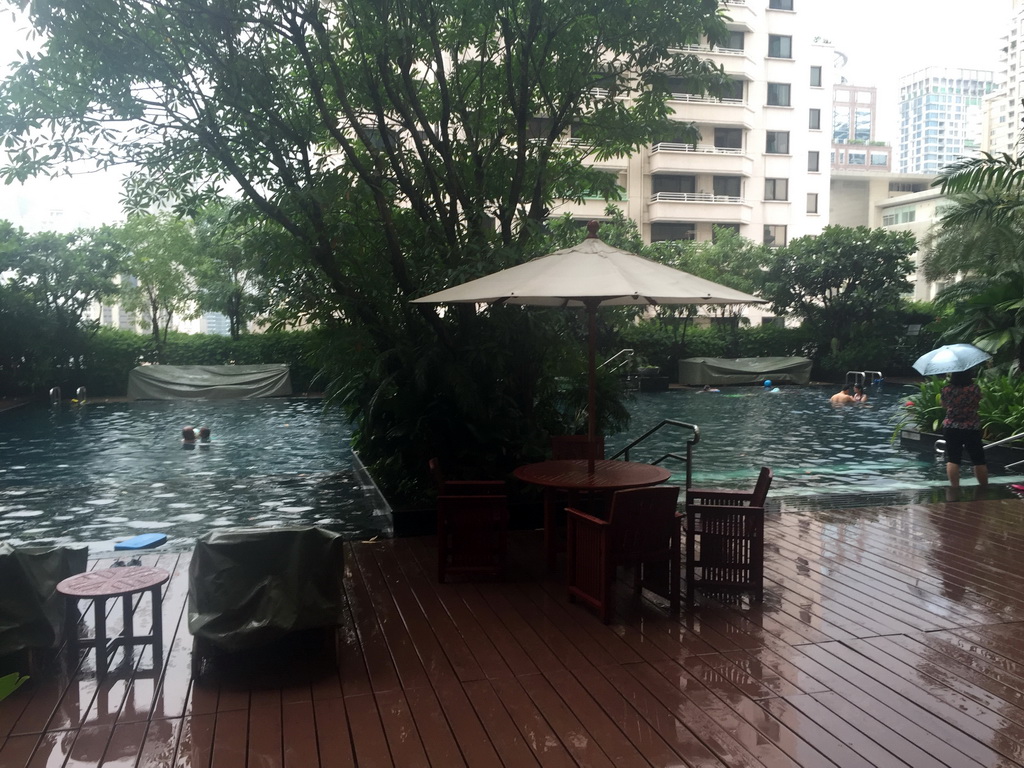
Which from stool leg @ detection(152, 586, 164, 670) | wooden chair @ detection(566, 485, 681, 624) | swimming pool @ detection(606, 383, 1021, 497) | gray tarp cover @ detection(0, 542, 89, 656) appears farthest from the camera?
swimming pool @ detection(606, 383, 1021, 497)

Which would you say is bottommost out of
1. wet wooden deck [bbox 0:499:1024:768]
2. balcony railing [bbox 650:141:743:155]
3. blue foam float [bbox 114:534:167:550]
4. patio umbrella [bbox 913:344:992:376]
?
blue foam float [bbox 114:534:167:550]

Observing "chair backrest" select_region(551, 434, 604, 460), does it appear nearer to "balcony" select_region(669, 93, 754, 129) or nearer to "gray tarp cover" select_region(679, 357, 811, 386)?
"gray tarp cover" select_region(679, 357, 811, 386)

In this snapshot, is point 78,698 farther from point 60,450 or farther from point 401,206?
point 60,450

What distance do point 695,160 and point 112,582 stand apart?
135ft

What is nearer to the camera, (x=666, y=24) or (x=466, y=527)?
(x=466, y=527)

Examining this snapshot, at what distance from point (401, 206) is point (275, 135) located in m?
1.95

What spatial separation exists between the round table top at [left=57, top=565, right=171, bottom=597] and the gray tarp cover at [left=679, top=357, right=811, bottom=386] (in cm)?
2540

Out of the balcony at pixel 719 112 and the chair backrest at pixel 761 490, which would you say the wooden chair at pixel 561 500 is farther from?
the balcony at pixel 719 112

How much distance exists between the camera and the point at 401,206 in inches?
373

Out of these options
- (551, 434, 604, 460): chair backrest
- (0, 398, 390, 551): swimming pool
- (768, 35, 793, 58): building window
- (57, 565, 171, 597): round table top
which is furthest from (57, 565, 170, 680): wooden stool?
(768, 35, 793, 58): building window

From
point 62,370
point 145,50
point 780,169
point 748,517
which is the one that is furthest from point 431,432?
point 780,169

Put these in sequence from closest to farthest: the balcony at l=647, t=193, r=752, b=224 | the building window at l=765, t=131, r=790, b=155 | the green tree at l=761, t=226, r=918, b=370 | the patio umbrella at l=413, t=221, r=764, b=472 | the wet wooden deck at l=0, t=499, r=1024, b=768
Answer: the wet wooden deck at l=0, t=499, r=1024, b=768
the patio umbrella at l=413, t=221, r=764, b=472
the green tree at l=761, t=226, r=918, b=370
the balcony at l=647, t=193, r=752, b=224
the building window at l=765, t=131, r=790, b=155

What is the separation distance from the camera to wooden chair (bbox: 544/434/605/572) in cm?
618

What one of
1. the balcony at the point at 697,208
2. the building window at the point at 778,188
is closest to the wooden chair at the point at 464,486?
the balcony at the point at 697,208
